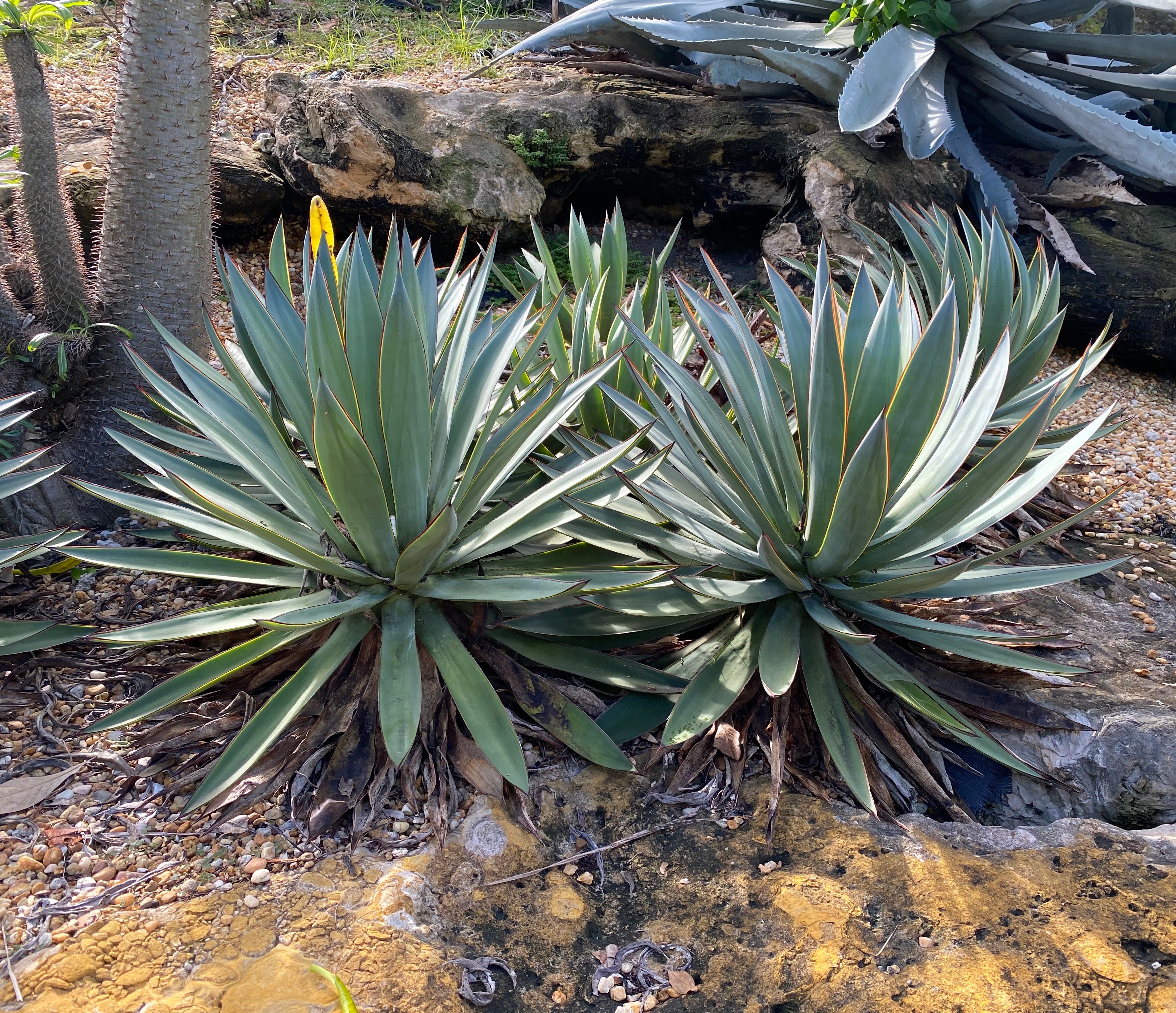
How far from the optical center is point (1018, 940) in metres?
1.65

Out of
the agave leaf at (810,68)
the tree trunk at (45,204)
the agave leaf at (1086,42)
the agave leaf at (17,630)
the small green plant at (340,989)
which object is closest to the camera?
the small green plant at (340,989)

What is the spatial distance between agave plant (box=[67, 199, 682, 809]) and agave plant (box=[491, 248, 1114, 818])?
4.9 inches

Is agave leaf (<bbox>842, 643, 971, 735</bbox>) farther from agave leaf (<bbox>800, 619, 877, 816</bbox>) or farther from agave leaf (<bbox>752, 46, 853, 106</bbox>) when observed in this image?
agave leaf (<bbox>752, 46, 853, 106</bbox>)

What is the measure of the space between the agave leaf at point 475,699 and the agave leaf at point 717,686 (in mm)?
331

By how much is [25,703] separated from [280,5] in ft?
20.4

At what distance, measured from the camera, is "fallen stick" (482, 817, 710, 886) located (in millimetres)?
1816

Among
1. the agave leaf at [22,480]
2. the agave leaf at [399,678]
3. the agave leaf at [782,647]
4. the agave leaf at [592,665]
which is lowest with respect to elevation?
the agave leaf at [592,665]

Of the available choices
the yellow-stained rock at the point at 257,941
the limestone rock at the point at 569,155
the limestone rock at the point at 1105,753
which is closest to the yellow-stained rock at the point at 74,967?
the yellow-stained rock at the point at 257,941

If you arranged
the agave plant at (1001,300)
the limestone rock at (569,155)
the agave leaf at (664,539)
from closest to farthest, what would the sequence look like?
the agave leaf at (664,539) < the agave plant at (1001,300) < the limestone rock at (569,155)

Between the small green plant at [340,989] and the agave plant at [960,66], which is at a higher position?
the agave plant at [960,66]

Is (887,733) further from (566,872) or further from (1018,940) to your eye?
(566,872)

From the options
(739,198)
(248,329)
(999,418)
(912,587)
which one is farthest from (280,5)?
(912,587)

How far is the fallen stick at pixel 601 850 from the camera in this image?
182 centimetres

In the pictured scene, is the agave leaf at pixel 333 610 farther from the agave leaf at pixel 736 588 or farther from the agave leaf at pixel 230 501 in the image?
the agave leaf at pixel 736 588
